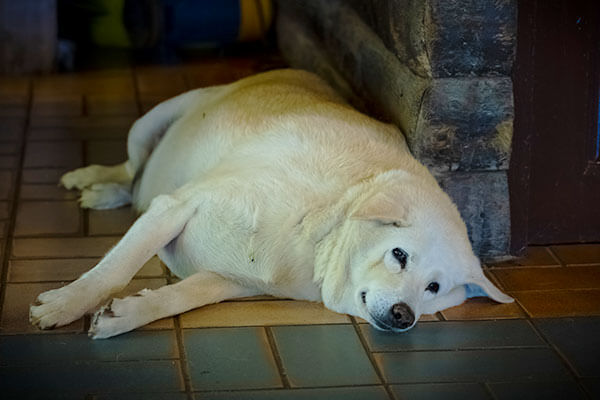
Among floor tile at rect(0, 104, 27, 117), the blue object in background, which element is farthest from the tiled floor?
the blue object in background

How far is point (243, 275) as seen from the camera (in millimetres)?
3359

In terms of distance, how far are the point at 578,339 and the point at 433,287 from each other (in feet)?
1.82

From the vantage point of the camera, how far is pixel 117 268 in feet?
10.6

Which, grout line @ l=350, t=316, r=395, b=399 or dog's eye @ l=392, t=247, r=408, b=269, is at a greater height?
dog's eye @ l=392, t=247, r=408, b=269

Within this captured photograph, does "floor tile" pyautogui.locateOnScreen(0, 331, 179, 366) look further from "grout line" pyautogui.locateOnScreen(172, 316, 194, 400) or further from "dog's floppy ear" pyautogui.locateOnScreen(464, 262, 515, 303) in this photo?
"dog's floppy ear" pyautogui.locateOnScreen(464, 262, 515, 303)

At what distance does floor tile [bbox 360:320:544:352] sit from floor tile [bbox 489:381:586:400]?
0.24 m

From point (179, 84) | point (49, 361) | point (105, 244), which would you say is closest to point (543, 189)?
point (105, 244)

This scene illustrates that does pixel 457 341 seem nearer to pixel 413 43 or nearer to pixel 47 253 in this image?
pixel 413 43

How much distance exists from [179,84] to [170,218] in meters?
2.39

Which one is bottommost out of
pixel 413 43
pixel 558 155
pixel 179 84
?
pixel 179 84

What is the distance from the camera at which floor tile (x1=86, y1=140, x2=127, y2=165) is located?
15.2ft

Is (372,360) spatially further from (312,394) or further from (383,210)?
(383,210)

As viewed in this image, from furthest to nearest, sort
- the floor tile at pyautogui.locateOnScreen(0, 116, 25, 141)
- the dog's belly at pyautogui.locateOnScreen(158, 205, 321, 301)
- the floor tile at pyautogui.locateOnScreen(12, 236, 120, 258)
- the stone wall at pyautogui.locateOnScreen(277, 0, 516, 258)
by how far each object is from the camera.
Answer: the floor tile at pyautogui.locateOnScreen(0, 116, 25, 141) < the floor tile at pyautogui.locateOnScreen(12, 236, 120, 258) < the stone wall at pyautogui.locateOnScreen(277, 0, 516, 258) < the dog's belly at pyautogui.locateOnScreen(158, 205, 321, 301)

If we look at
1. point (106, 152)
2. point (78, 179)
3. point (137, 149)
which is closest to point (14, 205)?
point (78, 179)
